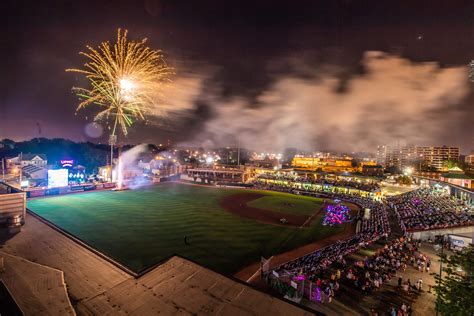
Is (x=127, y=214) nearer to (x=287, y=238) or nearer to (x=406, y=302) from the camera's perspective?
(x=287, y=238)

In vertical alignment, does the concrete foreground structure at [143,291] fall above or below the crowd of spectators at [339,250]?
above

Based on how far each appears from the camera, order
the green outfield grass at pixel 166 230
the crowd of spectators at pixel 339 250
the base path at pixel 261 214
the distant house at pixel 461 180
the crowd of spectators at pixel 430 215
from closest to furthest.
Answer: the crowd of spectators at pixel 339 250, the green outfield grass at pixel 166 230, the crowd of spectators at pixel 430 215, the base path at pixel 261 214, the distant house at pixel 461 180

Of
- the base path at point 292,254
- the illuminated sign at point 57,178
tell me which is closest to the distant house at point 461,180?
the base path at point 292,254

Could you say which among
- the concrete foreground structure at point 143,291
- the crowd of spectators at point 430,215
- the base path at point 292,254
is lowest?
the base path at point 292,254

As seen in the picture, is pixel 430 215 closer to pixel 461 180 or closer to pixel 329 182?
pixel 461 180

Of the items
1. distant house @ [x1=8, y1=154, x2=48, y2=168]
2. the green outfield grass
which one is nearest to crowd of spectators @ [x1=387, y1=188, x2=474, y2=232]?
the green outfield grass

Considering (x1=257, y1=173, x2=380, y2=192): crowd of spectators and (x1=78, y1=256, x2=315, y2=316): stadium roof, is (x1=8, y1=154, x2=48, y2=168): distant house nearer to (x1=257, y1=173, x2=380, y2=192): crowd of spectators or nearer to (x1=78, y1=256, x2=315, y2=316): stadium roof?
(x1=257, y1=173, x2=380, y2=192): crowd of spectators

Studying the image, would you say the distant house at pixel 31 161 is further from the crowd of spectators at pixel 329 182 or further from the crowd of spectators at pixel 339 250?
the crowd of spectators at pixel 339 250
